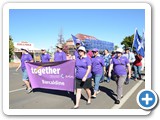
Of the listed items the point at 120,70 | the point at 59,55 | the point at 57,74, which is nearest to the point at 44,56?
the point at 59,55

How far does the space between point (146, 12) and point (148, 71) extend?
1.17 metres

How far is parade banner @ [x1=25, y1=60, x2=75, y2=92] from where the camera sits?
265 inches

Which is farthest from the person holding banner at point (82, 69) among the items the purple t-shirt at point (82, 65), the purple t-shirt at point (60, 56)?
the purple t-shirt at point (60, 56)

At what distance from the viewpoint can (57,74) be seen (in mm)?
A: 6758

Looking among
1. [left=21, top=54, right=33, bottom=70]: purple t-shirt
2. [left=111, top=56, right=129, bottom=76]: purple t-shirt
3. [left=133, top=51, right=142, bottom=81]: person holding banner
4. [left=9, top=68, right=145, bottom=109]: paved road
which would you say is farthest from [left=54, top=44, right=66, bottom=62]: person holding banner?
[left=133, top=51, right=142, bottom=81]: person holding banner

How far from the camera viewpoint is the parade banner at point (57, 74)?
22.1 feet

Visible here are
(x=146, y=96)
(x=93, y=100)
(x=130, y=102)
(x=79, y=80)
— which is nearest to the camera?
(x=146, y=96)

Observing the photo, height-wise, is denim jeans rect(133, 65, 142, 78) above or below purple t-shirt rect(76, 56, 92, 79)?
below

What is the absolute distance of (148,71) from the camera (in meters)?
5.04

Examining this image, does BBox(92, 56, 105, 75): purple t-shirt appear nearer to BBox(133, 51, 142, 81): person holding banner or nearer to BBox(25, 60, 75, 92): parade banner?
BBox(25, 60, 75, 92): parade banner

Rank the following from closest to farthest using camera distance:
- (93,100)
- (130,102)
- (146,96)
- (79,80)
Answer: (146,96)
(79,80)
(130,102)
(93,100)
